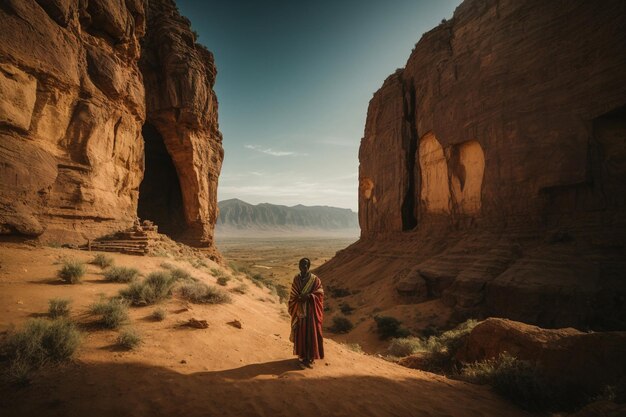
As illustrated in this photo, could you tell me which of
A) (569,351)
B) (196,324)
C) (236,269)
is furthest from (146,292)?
(236,269)

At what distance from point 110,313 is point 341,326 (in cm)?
1181

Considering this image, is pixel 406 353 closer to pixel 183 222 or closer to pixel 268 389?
pixel 268 389

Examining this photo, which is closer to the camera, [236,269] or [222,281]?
[222,281]

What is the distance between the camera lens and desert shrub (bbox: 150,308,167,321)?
5.72 metres

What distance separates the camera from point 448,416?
152 inches

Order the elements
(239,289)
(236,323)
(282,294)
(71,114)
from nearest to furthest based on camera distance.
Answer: (236,323)
(239,289)
(71,114)
(282,294)

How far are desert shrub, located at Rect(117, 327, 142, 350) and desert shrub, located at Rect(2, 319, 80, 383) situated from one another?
1.92 ft

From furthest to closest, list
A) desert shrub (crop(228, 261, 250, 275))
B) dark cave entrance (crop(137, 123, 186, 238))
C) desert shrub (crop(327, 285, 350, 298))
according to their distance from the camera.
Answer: dark cave entrance (crop(137, 123, 186, 238)) < desert shrub (crop(327, 285, 350, 298)) < desert shrub (crop(228, 261, 250, 275))

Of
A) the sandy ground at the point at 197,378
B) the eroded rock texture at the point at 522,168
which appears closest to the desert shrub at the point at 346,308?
the eroded rock texture at the point at 522,168

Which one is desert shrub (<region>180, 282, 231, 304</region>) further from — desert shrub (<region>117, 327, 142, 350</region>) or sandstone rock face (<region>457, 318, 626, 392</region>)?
sandstone rock face (<region>457, 318, 626, 392</region>)

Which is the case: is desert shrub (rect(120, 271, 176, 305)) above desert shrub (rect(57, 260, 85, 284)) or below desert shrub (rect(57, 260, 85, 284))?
below

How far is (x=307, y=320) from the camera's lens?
5.28 metres

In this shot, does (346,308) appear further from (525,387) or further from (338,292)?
(525,387)

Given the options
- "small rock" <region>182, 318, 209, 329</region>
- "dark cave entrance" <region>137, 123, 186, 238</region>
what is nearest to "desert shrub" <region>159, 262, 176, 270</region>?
"small rock" <region>182, 318, 209, 329</region>
